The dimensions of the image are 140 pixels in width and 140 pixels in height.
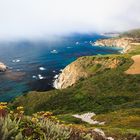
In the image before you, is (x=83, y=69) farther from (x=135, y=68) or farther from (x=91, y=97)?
(x=91, y=97)

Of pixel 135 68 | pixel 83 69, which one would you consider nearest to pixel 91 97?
pixel 135 68

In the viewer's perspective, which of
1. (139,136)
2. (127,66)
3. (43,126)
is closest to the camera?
(43,126)

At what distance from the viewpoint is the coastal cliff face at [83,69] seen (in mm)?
163250

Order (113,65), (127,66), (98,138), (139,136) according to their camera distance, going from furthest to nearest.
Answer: (113,65) → (127,66) → (139,136) → (98,138)

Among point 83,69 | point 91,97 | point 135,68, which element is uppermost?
point 135,68

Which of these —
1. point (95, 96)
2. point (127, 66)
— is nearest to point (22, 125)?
point (95, 96)

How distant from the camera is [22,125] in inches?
618

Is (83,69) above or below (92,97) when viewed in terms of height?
below

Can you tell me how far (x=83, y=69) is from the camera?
175m

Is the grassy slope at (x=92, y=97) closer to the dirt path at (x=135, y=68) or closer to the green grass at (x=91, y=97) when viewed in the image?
the green grass at (x=91, y=97)

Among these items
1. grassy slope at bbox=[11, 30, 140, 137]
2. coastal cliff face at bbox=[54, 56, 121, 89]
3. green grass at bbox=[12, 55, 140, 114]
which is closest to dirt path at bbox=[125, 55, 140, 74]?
grassy slope at bbox=[11, 30, 140, 137]

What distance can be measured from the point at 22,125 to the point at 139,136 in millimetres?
15737

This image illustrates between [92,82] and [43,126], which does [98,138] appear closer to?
[43,126]

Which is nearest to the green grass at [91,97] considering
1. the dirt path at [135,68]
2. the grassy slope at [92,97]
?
the grassy slope at [92,97]
